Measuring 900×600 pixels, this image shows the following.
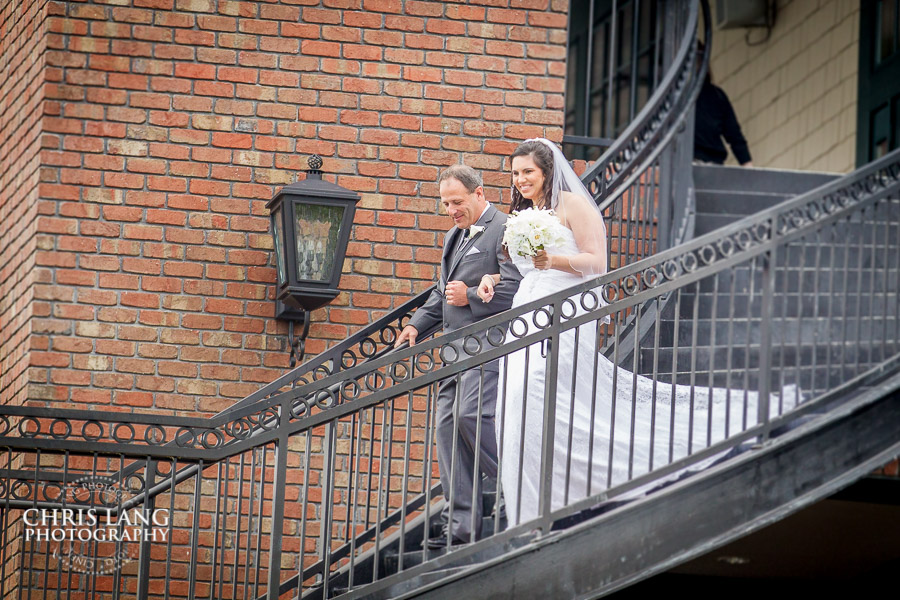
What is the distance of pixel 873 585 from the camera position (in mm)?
10320

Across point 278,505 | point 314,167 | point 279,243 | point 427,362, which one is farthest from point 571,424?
point 314,167

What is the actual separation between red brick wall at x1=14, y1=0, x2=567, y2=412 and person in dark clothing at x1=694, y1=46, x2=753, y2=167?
97.0 inches

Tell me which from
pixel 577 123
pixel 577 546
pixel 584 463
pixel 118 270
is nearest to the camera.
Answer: pixel 577 546

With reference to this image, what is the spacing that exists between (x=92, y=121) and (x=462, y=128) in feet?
7.10

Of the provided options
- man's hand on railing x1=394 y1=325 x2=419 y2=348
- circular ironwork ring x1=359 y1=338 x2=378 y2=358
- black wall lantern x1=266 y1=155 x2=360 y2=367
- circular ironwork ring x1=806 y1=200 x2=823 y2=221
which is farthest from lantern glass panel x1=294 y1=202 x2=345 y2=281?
circular ironwork ring x1=806 y1=200 x2=823 y2=221

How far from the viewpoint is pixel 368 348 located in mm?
7777

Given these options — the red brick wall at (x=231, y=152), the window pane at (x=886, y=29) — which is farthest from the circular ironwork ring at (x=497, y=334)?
the window pane at (x=886, y=29)

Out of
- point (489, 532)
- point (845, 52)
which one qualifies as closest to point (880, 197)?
point (489, 532)

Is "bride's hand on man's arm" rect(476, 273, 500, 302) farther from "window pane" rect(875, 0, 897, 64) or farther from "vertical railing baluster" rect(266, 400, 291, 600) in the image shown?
"window pane" rect(875, 0, 897, 64)

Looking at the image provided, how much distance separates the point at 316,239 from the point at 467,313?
1312 mm

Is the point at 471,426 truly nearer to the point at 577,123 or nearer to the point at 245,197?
the point at 245,197

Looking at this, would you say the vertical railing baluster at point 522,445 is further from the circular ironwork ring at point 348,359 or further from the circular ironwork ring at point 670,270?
the circular ironwork ring at point 348,359

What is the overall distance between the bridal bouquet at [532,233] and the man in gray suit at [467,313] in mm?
338

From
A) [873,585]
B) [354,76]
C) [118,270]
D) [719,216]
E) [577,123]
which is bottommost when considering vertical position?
[873,585]
